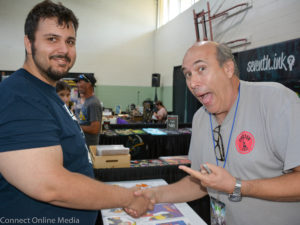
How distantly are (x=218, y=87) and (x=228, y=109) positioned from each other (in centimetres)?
14

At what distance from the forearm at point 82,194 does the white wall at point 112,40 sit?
9290 mm

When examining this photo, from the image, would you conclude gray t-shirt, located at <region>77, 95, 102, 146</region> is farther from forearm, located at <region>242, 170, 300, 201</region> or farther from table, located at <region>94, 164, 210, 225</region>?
forearm, located at <region>242, 170, 300, 201</region>

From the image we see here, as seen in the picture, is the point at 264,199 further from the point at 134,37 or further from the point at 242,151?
the point at 134,37

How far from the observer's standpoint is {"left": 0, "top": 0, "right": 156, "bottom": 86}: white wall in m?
9.64

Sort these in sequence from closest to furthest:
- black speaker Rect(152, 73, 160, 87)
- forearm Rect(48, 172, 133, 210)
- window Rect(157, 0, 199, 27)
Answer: forearm Rect(48, 172, 133, 210)
window Rect(157, 0, 199, 27)
black speaker Rect(152, 73, 160, 87)

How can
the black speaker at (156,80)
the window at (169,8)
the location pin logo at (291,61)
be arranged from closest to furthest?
the location pin logo at (291,61), the window at (169,8), the black speaker at (156,80)

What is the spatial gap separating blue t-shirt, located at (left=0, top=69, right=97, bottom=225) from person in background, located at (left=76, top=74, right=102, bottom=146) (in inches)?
80.3

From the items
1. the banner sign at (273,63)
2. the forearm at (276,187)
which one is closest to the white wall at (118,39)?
the banner sign at (273,63)

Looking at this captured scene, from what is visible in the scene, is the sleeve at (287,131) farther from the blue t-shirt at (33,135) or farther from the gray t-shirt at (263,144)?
the blue t-shirt at (33,135)

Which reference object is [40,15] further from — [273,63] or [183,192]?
[273,63]

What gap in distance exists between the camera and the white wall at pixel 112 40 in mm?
9639

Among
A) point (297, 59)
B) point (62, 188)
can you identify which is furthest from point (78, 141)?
point (297, 59)

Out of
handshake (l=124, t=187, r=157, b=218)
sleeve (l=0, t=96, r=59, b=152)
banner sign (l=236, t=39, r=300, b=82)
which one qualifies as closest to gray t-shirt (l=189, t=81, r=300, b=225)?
handshake (l=124, t=187, r=157, b=218)

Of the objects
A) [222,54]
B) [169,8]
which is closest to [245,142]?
[222,54]
